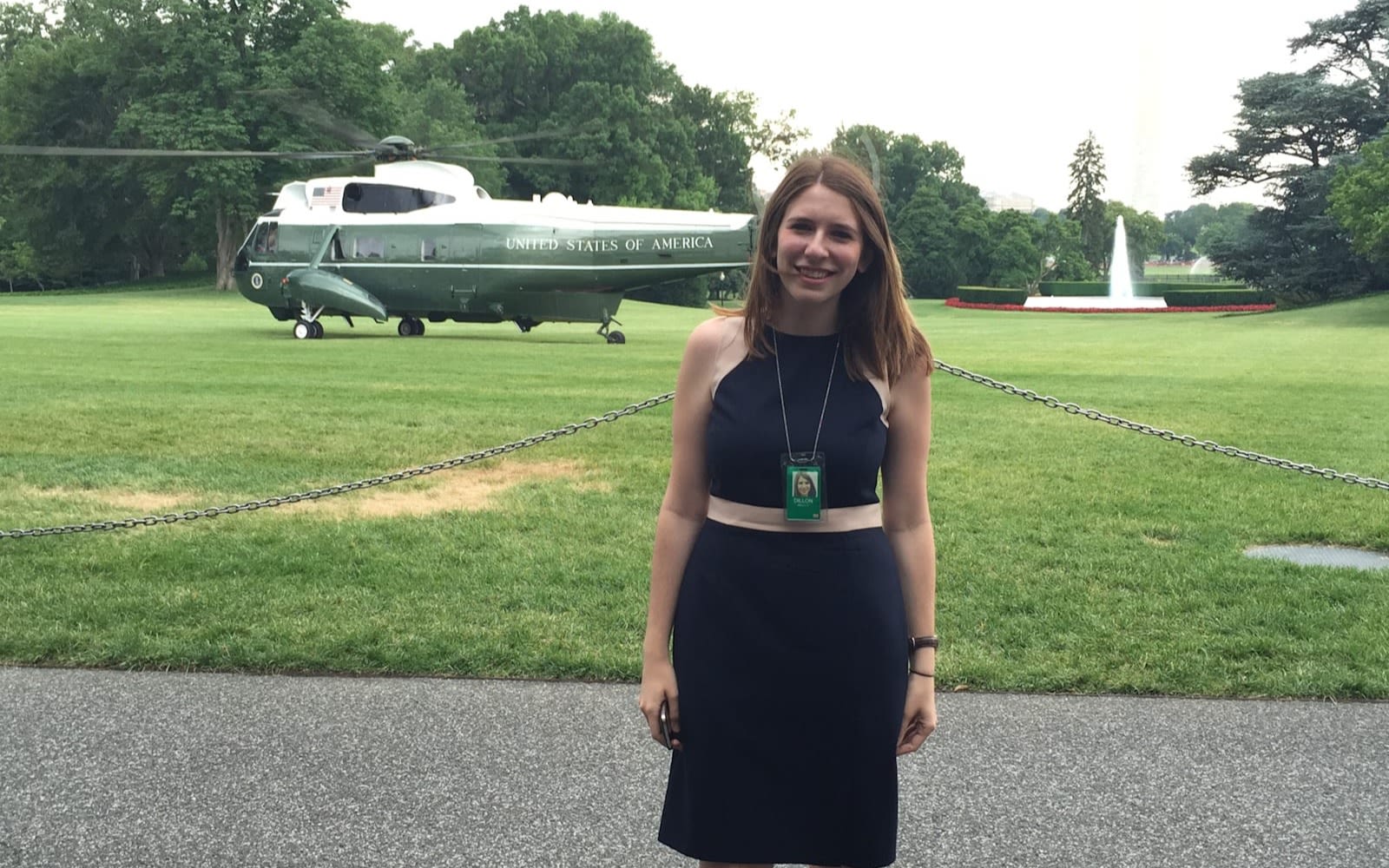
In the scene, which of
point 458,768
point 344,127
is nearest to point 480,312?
point 344,127

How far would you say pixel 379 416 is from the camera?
12977mm

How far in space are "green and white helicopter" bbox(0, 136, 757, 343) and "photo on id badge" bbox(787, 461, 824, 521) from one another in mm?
22081

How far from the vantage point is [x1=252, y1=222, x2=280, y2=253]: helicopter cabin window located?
26.3m

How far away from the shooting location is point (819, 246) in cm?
225

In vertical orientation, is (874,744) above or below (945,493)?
above

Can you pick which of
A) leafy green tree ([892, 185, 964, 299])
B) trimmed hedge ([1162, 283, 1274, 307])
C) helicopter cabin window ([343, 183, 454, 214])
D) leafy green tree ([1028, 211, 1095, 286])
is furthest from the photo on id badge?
leafy green tree ([892, 185, 964, 299])

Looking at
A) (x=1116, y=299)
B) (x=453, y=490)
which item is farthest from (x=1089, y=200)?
(x=453, y=490)

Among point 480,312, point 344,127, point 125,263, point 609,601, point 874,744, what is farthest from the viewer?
point 125,263

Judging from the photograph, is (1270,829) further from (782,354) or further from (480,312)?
(480,312)

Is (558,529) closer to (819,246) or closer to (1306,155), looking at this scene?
(819,246)

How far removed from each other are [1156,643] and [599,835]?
9.60ft

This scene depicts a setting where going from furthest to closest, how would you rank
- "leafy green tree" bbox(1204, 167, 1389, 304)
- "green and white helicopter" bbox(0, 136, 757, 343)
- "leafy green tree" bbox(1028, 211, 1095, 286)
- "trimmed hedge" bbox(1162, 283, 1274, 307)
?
"leafy green tree" bbox(1028, 211, 1095, 286)
"trimmed hedge" bbox(1162, 283, 1274, 307)
"leafy green tree" bbox(1204, 167, 1389, 304)
"green and white helicopter" bbox(0, 136, 757, 343)

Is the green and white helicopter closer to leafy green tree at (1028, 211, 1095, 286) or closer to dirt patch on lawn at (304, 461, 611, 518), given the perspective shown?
dirt patch on lawn at (304, 461, 611, 518)

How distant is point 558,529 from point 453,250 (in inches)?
736
